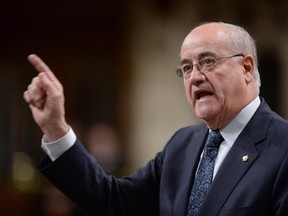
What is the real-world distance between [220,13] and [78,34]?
164 centimetres

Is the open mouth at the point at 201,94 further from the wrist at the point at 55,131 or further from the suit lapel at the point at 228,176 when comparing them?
the wrist at the point at 55,131

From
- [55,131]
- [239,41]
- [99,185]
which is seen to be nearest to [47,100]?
[55,131]

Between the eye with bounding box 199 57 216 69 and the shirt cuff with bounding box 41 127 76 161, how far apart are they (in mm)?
583

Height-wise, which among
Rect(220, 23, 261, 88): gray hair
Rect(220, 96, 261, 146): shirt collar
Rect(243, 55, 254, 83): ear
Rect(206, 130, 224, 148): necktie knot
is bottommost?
Rect(206, 130, 224, 148): necktie knot

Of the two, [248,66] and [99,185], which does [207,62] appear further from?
[99,185]

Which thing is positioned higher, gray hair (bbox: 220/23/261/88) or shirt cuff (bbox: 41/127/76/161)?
gray hair (bbox: 220/23/261/88)

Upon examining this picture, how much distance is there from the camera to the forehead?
8.46ft

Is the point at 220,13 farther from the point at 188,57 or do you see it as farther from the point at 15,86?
the point at 188,57

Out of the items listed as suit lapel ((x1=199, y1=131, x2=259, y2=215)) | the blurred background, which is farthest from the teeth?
the blurred background

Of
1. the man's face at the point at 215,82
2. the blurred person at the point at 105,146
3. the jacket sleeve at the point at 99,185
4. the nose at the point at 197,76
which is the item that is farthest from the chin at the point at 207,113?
the blurred person at the point at 105,146

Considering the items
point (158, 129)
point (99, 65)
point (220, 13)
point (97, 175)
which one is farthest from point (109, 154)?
point (97, 175)

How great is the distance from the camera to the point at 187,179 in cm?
260

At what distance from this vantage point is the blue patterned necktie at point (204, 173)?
2.49 metres

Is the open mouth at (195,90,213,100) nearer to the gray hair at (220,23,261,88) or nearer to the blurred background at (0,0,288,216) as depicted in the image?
the gray hair at (220,23,261,88)
